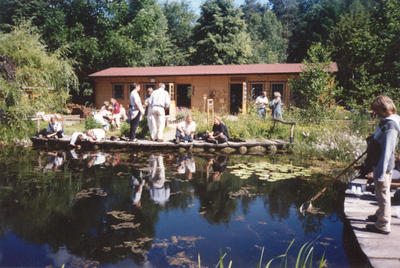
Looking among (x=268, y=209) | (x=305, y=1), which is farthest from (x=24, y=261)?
(x=305, y=1)

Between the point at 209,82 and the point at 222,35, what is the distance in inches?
541

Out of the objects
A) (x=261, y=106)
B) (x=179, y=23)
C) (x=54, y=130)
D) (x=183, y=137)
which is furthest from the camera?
(x=179, y=23)

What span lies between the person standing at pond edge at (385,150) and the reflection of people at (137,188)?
392cm

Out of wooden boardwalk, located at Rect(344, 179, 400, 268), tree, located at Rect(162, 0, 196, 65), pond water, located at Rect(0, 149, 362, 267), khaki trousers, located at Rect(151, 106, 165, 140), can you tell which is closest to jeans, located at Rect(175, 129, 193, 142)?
khaki trousers, located at Rect(151, 106, 165, 140)

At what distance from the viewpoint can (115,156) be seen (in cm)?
1098

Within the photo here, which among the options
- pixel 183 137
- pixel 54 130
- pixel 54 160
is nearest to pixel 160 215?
pixel 54 160

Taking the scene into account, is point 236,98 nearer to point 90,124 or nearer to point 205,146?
point 90,124

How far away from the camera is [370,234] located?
424 cm

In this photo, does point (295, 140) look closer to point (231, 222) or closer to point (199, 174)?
point (199, 174)

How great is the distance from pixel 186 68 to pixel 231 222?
20159 millimetres

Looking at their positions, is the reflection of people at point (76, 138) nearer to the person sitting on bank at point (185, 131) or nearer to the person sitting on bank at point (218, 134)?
the person sitting on bank at point (185, 131)

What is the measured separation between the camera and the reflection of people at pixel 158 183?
265 inches

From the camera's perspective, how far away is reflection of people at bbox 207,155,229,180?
867 centimetres

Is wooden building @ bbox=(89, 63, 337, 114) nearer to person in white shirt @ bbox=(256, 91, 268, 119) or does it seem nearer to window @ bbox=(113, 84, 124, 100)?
window @ bbox=(113, 84, 124, 100)
